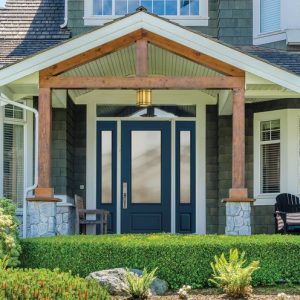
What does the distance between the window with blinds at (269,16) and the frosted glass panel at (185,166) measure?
2.49 m

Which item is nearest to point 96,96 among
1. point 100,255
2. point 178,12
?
point 178,12

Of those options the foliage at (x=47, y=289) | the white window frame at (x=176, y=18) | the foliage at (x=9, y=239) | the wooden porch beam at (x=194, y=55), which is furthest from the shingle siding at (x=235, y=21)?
the foliage at (x=47, y=289)

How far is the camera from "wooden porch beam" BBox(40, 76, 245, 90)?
10.9 meters

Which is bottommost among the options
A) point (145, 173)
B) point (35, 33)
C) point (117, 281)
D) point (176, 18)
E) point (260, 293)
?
point (260, 293)

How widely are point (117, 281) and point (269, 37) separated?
6710 mm

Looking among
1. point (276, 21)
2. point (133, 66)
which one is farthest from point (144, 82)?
point (276, 21)

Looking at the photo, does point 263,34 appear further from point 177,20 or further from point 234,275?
point 234,275

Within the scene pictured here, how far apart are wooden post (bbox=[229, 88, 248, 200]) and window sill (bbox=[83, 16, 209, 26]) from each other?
3316mm

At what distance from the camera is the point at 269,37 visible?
13641mm

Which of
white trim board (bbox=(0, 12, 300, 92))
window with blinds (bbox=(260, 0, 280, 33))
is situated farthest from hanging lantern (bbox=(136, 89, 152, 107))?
window with blinds (bbox=(260, 0, 280, 33))

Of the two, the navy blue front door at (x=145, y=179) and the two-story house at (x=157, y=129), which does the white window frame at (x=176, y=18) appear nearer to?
the two-story house at (x=157, y=129)

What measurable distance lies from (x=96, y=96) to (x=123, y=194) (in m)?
1.92

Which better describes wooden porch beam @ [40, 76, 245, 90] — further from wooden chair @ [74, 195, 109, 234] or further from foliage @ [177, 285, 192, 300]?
foliage @ [177, 285, 192, 300]

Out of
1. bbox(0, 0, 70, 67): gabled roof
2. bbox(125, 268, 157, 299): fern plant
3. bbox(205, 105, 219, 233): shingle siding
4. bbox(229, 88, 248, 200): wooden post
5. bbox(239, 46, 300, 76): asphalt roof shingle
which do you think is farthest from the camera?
bbox(205, 105, 219, 233): shingle siding
